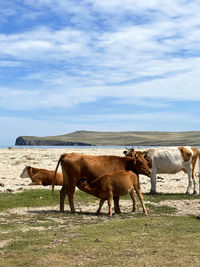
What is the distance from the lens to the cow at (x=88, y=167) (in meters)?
12.7

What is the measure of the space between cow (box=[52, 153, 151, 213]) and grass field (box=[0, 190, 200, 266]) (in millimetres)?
914

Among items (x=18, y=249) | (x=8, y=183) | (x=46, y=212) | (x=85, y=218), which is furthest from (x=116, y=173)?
(x=8, y=183)

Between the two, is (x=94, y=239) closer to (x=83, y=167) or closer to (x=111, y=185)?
(x=111, y=185)

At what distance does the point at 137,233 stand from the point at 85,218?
2883 millimetres

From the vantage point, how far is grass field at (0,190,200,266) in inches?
273

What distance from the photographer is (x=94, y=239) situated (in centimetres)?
841

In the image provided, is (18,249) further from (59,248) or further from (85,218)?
(85,218)

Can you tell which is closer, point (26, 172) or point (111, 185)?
point (111, 185)

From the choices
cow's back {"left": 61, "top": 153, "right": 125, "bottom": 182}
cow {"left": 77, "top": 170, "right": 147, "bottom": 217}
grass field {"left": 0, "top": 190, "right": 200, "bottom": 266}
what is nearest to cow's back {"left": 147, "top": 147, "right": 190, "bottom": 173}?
grass field {"left": 0, "top": 190, "right": 200, "bottom": 266}

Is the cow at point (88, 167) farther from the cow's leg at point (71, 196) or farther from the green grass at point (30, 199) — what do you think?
the green grass at point (30, 199)

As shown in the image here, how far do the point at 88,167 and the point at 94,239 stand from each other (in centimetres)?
449

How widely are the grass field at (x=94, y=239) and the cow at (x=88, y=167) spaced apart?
3.00 ft

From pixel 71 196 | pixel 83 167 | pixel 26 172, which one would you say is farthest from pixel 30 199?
pixel 26 172

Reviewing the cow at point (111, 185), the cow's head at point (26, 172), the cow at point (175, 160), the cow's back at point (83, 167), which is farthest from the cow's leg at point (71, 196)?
the cow's head at point (26, 172)
